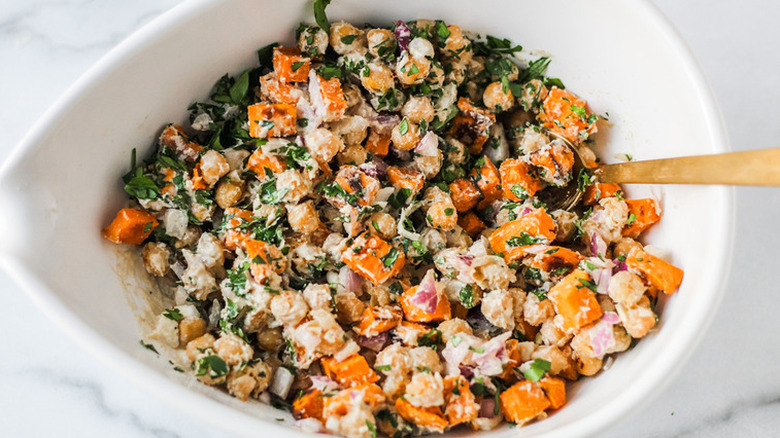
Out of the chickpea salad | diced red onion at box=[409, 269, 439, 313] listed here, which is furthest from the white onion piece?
diced red onion at box=[409, 269, 439, 313]

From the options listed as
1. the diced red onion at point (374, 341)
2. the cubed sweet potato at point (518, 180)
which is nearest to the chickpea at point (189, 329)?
the diced red onion at point (374, 341)

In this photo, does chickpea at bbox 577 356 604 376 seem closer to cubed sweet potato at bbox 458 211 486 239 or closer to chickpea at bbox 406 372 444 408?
chickpea at bbox 406 372 444 408

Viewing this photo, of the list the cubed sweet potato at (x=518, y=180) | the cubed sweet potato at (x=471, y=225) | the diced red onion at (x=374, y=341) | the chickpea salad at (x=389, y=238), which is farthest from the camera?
the cubed sweet potato at (x=471, y=225)

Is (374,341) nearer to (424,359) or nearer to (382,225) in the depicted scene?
(424,359)

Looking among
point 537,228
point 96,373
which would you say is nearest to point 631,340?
point 537,228

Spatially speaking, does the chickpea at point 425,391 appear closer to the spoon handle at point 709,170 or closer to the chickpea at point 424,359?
the chickpea at point 424,359

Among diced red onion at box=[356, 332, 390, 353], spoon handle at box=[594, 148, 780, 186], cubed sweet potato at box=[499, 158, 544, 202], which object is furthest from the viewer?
cubed sweet potato at box=[499, 158, 544, 202]
